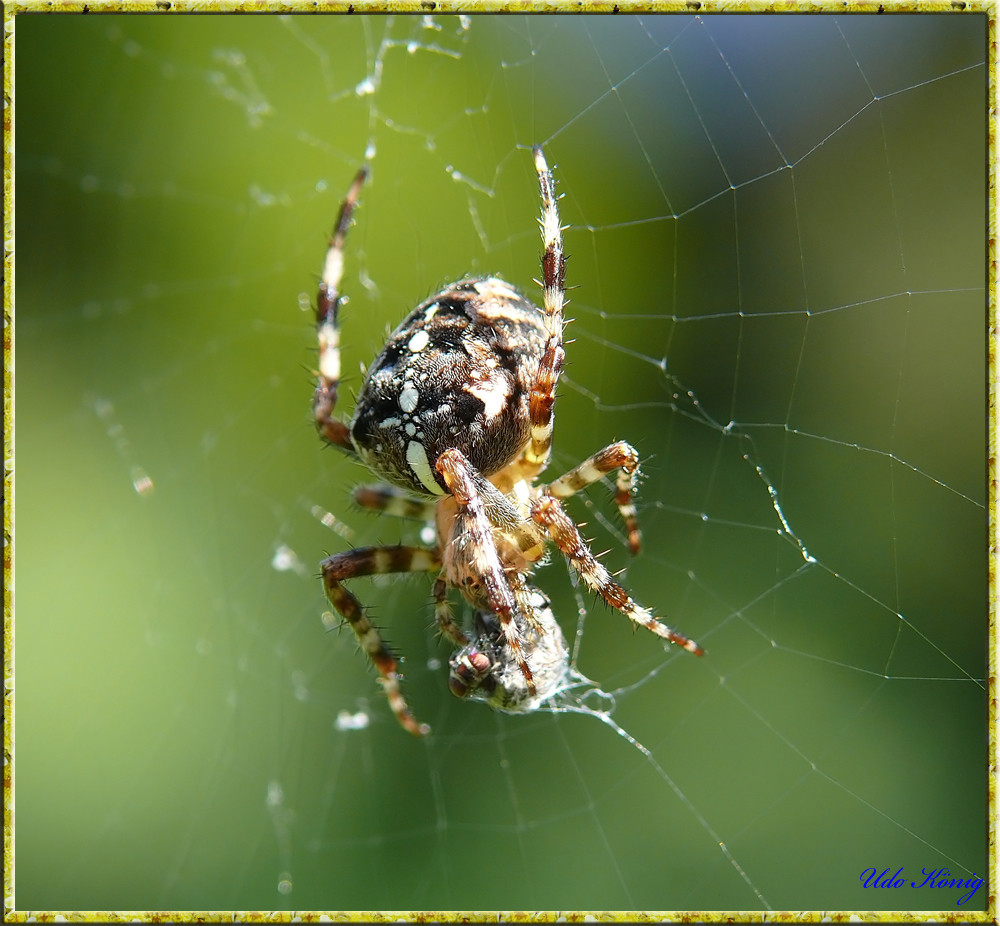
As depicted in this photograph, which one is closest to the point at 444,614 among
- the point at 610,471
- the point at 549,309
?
the point at 610,471

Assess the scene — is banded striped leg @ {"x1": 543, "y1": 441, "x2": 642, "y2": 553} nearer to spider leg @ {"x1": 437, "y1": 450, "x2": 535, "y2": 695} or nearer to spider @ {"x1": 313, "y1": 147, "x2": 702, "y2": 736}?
spider @ {"x1": 313, "y1": 147, "x2": 702, "y2": 736}

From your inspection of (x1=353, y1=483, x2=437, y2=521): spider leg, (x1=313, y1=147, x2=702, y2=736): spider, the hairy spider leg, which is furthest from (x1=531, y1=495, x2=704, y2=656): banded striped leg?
(x1=353, y1=483, x2=437, y2=521): spider leg

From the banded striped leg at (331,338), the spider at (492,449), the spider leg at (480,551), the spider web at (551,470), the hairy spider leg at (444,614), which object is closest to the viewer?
the spider leg at (480,551)

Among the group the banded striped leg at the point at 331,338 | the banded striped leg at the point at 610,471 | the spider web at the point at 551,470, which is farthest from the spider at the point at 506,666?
the banded striped leg at the point at 331,338

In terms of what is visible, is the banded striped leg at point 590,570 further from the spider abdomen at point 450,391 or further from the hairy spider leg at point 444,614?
the hairy spider leg at point 444,614

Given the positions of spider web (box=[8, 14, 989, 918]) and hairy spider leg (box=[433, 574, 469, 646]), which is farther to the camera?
spider web (box=[8, 14, 989, 918])

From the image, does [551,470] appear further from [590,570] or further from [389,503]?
[590,570]

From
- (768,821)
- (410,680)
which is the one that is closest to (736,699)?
(768,821)

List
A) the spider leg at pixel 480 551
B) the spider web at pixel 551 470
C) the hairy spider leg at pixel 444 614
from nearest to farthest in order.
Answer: the spider leg at pixel 480 551 → the hairy spider leg at pixel 444 614 → the spider web at pixel 551 470
